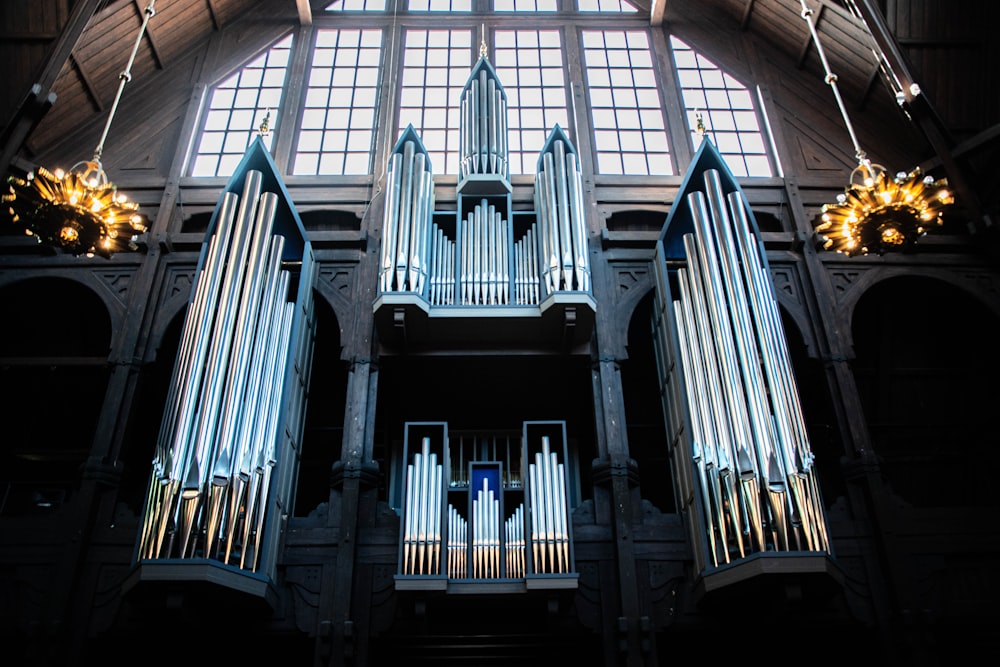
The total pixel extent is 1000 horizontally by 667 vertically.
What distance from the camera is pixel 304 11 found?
19188 mm

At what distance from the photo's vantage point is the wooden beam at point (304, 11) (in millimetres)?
19125

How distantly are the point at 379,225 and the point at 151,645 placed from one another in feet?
24.1

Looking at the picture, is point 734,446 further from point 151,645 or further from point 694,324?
point 151,645

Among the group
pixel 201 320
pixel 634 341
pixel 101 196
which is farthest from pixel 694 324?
pixel 101 196

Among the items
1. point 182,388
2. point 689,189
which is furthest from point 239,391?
point 689,189

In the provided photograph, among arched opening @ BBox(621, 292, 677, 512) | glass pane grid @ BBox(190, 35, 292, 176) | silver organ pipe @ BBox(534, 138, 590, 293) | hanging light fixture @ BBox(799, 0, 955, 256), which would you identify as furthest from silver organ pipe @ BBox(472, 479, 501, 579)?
glass pane grid @ BBox(190, 35, 292, 176)

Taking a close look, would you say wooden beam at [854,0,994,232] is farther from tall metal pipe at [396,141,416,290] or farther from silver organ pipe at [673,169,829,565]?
tall metal pipe at [396,141,416,290]

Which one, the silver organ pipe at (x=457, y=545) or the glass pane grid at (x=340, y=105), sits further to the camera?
the glass pane grid at (x=340, y=105)

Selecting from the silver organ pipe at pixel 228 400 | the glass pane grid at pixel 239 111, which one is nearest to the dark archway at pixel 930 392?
the silver organ pipe at pixel 228 400

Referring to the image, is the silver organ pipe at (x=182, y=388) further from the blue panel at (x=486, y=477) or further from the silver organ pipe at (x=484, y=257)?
the blue panel at (x=486, y=477)

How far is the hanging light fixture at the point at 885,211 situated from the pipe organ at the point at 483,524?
488cm

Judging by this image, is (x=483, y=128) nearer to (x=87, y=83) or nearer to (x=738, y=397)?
(x=738, y=397)

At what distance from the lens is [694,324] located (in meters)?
12.5

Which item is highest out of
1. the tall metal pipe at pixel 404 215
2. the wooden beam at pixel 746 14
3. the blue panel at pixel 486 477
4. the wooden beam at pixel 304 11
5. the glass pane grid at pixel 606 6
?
the glass pane grid at pixel 606 6
